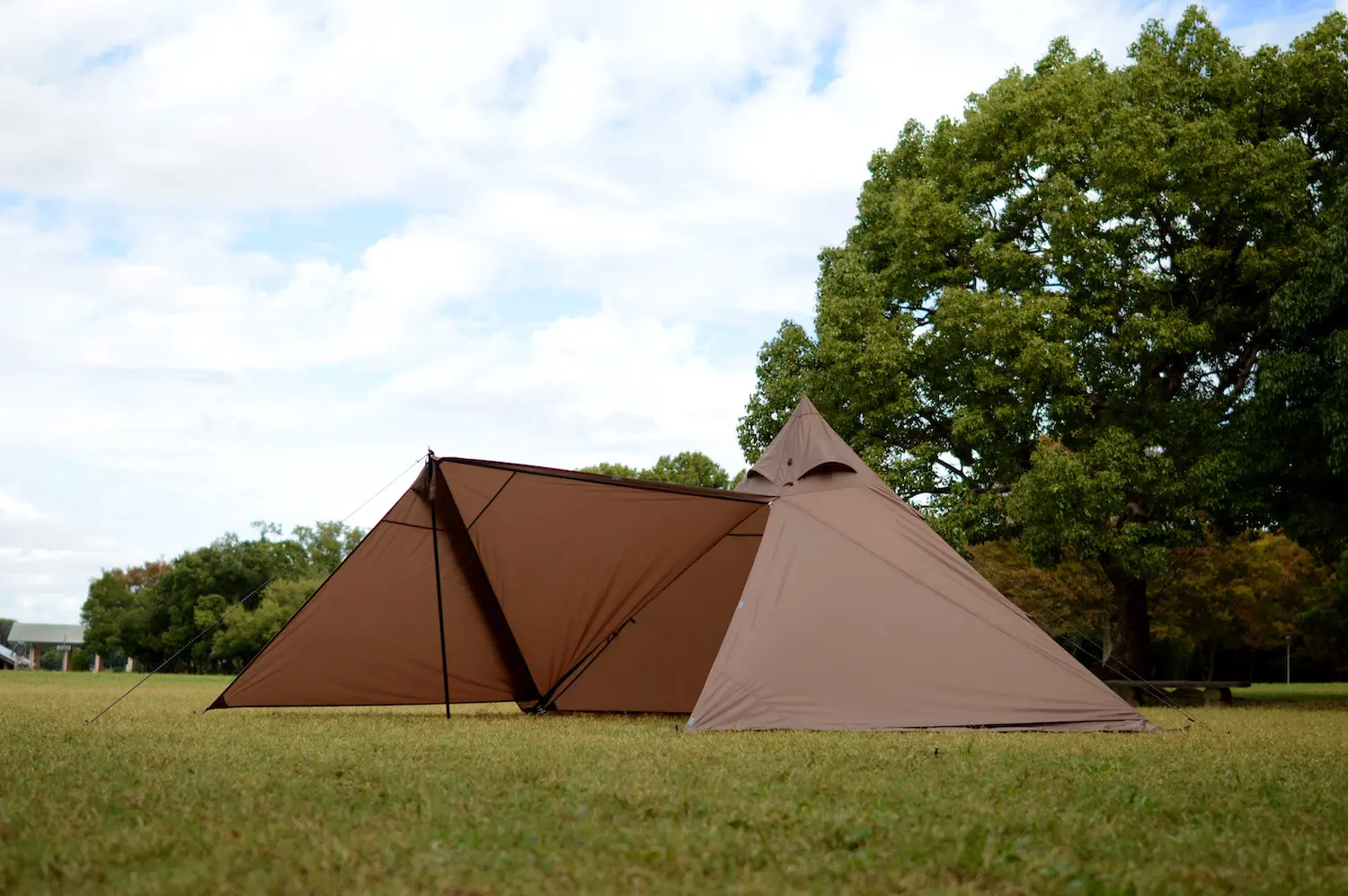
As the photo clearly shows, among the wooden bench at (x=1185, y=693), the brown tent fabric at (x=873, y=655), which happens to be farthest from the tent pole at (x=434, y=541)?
the wooden bench at (x=1185, y=693)

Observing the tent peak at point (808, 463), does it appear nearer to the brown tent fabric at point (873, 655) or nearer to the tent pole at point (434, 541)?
the brown tent fabric at point (873, 655)

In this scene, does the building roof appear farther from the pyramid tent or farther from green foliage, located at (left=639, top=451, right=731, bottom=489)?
the pyramid tent

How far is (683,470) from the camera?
4253 centimetres

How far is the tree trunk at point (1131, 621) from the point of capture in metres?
18.2

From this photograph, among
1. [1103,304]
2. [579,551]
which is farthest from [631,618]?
[1103,304]

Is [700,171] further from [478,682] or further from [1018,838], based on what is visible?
[1018,838]

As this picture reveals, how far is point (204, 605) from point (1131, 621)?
38718mm

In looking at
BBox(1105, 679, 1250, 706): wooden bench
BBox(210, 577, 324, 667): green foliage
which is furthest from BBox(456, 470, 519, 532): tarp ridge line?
BBox(210, 577, 324, 667): green foliage

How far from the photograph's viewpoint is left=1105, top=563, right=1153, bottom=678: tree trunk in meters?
18.2

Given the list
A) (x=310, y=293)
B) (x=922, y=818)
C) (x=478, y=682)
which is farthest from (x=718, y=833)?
(x=310, y=293)

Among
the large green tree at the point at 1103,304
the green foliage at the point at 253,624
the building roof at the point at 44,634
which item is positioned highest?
the large green tree at the point at 1103,304

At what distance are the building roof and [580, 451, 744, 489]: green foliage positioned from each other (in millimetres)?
53051

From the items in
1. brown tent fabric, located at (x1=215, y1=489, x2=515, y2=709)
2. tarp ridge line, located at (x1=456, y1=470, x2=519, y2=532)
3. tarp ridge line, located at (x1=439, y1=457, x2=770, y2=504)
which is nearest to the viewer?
tarp ridge line, located at (x1=439, y1=457, x2=770, y2=504)

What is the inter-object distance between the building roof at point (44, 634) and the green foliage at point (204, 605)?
25.0 meters
